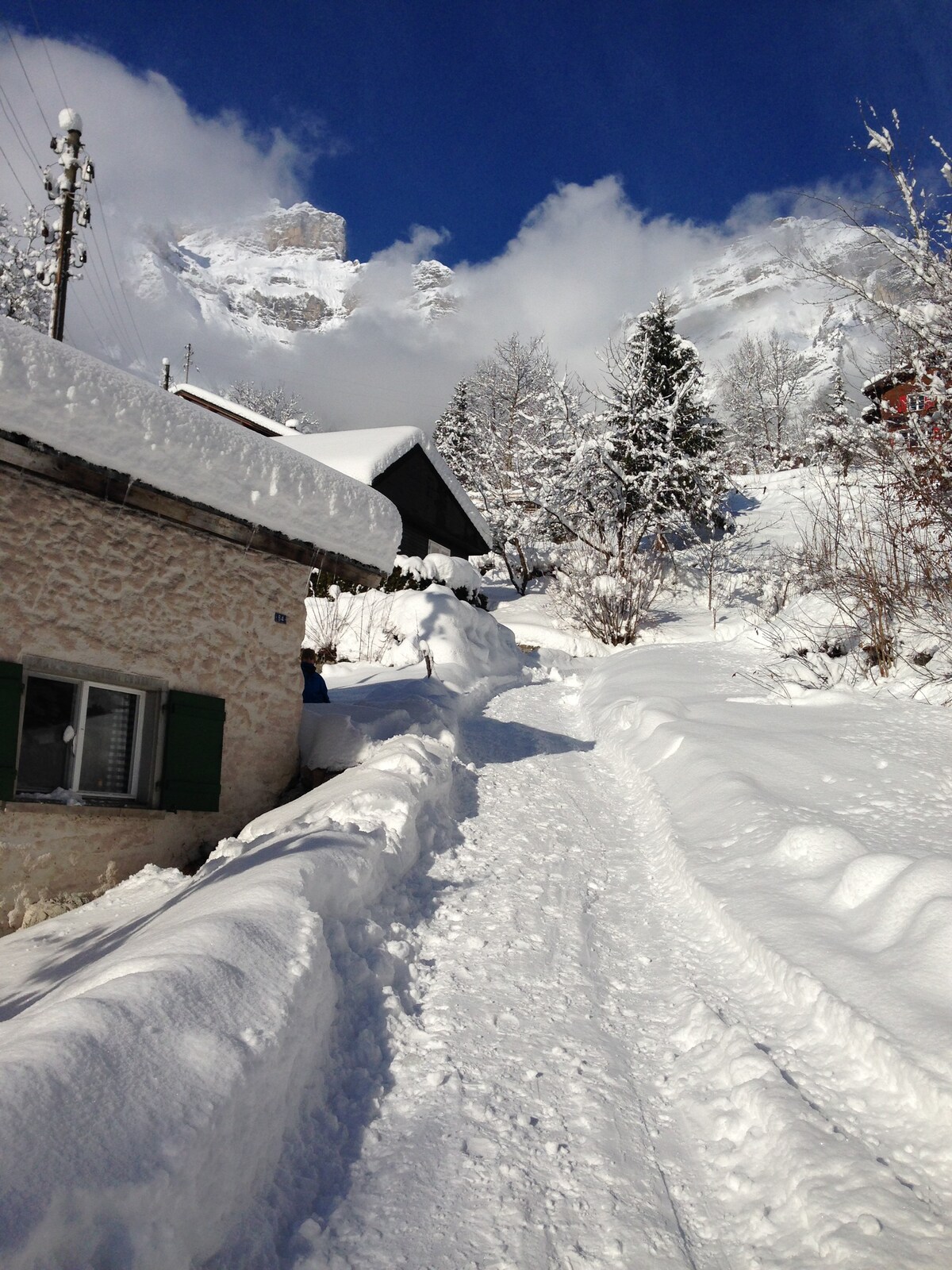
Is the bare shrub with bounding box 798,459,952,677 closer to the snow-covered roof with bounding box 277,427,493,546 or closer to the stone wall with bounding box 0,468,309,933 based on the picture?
the stone wall with bounding box 0,468,309,933

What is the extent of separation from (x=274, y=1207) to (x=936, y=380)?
6824 millimetres

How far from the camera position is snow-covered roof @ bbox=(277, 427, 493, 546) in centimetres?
1766

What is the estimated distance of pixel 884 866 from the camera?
3697 millimetres

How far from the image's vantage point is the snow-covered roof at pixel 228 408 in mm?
20688

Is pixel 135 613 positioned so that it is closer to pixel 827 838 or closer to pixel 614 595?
pixel 827 838

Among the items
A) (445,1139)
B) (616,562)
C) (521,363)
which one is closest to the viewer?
(445,1139)

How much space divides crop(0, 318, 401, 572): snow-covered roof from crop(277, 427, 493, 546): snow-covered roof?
34.0 feet

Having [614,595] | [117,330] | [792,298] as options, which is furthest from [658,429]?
[117,330]

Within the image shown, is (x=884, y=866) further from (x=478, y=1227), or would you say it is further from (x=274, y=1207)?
(x=274, y=1207)

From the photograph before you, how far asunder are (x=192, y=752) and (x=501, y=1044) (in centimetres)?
346

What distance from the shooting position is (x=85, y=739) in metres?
5.17

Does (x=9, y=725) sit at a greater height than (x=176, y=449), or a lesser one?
lesser

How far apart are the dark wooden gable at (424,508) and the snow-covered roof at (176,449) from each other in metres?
12.2

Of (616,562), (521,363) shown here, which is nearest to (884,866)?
(616,562)
